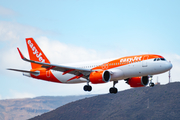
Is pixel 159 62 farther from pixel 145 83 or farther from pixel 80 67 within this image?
pixel 80 67

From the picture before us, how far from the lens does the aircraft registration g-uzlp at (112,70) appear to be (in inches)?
2159

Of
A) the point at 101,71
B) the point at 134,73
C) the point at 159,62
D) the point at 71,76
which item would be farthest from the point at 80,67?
the point at 159,62

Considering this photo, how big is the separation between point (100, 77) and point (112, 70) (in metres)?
2.77

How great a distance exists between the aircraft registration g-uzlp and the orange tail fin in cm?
416

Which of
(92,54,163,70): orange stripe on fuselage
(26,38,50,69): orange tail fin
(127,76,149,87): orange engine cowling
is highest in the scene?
(26,38,50,69): orange tail fin

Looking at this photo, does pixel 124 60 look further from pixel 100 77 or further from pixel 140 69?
pixel 100 77

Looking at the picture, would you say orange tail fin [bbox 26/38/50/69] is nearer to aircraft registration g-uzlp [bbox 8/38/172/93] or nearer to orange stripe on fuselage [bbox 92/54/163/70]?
aircraft registration g-uzlp [bbox 8/38/172/93]

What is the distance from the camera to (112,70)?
5722 cm

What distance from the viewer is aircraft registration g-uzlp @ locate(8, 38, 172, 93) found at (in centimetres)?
5484

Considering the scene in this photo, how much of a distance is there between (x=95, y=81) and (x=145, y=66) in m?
8.16

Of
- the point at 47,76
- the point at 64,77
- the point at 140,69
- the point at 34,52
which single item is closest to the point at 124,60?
the point at 140,69

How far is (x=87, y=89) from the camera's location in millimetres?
59094

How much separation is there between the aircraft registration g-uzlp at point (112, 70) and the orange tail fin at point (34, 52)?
4.16 meters

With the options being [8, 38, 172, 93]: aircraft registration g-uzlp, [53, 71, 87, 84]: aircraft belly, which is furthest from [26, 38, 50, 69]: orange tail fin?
[53, 71, 87, 84]: aircraft belly
